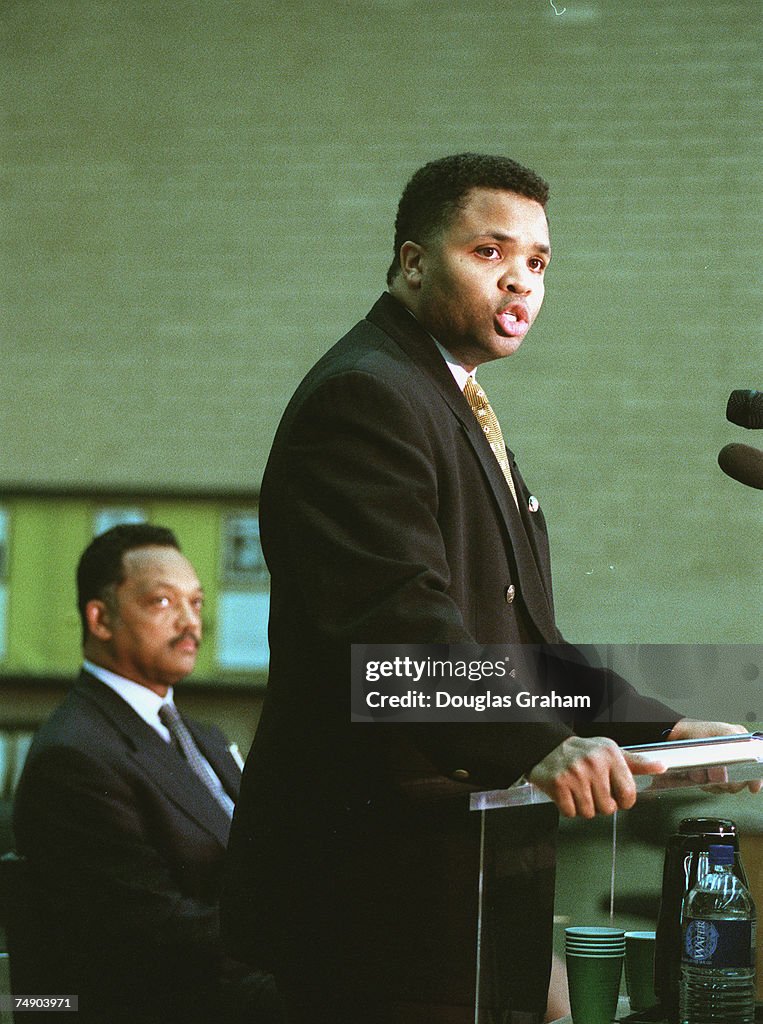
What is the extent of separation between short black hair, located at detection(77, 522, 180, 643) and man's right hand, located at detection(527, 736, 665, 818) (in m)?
2.09

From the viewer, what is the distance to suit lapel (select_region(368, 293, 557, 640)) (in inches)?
61.5

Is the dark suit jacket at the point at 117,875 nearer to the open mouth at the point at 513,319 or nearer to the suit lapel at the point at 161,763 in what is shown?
the suit lapel at the point at 161,763

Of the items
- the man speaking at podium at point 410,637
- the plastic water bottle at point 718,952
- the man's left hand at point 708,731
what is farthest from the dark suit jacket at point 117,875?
the plastic water bottle at point 718,952

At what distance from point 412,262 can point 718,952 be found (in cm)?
82

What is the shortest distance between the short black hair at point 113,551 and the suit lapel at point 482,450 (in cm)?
166

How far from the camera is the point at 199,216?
19.0ft

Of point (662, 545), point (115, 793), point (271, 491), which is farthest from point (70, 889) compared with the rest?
point (662, 545)

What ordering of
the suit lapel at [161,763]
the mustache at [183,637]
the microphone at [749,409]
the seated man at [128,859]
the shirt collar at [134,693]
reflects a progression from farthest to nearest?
1. the mustache at [183,637]
2. the shirt collar at [134,693]
3. the suit lapel at [161,763]
4. the seated man at [128,859]
5. the microphone at [749,409]

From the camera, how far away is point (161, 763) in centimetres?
270

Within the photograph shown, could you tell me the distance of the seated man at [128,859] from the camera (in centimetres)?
238

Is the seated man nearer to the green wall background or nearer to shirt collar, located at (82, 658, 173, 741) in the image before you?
shirt collar, located at (82, 658, 173, 741)

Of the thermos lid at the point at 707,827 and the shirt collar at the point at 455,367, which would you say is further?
the shirt collar at the point at 455,367

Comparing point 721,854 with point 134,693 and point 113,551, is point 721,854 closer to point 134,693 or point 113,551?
point 134,693

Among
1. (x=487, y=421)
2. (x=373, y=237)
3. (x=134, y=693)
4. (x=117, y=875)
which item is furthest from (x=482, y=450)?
(x=373, y=237)
